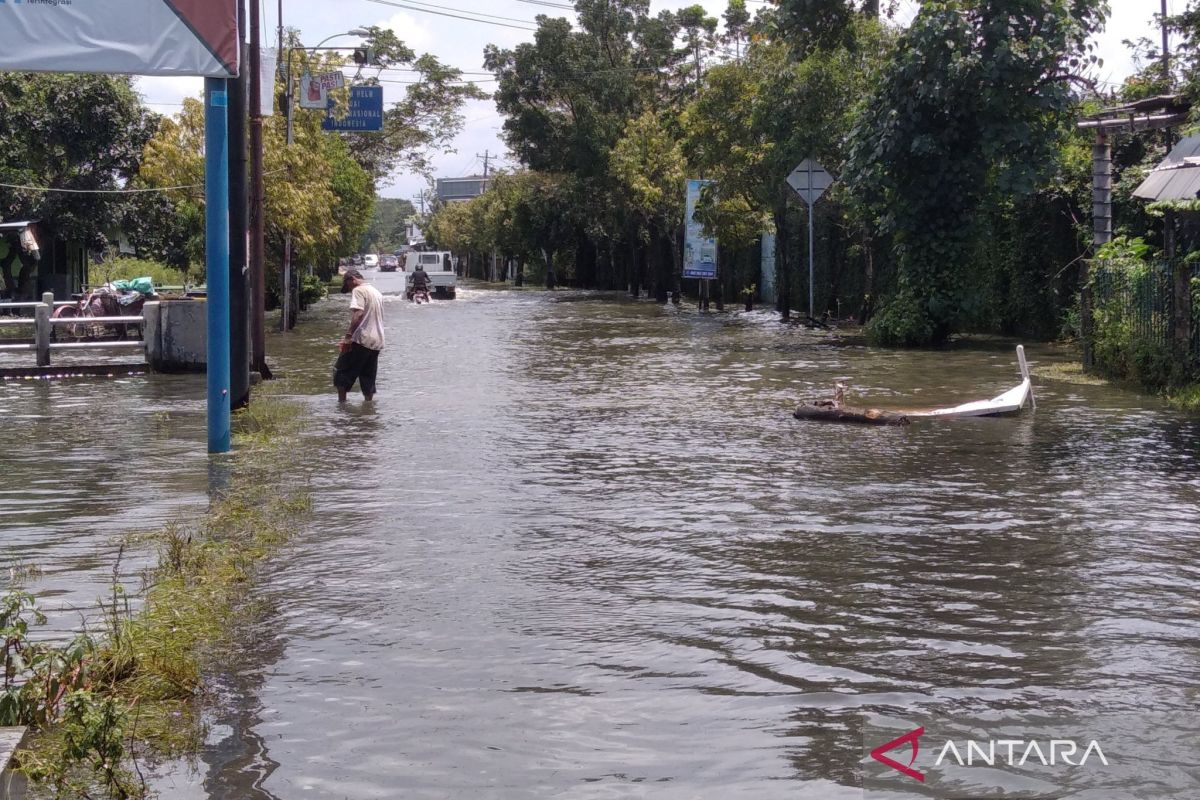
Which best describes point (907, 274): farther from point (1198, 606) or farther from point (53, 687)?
point (53, 687)

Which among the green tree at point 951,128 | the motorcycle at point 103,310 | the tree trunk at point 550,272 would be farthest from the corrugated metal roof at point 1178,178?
the tree trunk at point 550,272

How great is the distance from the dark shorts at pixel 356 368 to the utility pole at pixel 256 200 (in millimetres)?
3338

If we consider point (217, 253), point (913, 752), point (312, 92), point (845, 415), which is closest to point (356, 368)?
point (217, 253)

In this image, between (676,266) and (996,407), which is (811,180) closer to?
(996,407)

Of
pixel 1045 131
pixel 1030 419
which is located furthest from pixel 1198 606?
pixel 1045 131

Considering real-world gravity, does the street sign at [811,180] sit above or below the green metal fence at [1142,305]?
above

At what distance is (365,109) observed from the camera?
40094 millimetres

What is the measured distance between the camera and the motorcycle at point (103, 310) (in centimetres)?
2792

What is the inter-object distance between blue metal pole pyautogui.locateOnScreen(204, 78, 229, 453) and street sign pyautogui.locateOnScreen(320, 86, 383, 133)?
2766 centimetres

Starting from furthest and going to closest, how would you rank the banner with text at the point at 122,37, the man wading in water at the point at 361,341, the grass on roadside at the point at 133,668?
the man wading in water at the point at 361,341
the banner with text at the point at 122,37
the grass on roadside at the point at 133,668

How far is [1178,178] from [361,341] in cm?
970

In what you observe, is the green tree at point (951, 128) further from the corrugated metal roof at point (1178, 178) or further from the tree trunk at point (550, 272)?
the tree trunk at point (550, 272)

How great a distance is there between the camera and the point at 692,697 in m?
5.98

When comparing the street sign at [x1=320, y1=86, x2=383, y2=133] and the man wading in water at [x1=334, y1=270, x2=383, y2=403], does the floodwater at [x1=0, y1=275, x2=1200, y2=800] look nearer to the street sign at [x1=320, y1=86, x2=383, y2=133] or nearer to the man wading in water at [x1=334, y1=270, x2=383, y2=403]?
the man wading in water at [x1=334, y1=270, x2=383, y2=403]
